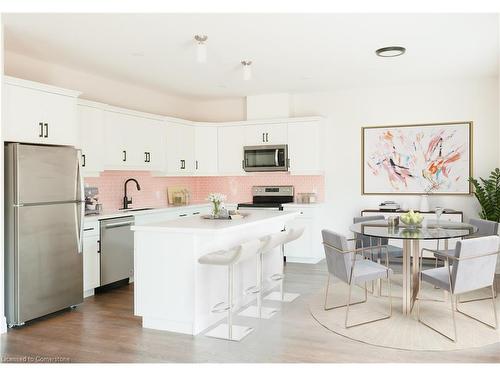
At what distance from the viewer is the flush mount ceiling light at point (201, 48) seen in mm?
4266

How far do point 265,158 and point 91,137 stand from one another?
2.77 m

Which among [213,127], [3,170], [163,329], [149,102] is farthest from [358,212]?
[3,170]

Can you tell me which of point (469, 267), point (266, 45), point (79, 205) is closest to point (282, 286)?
point (469, 267)

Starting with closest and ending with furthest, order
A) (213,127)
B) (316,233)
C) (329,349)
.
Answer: (329,349)
(316,233)
(213,127)

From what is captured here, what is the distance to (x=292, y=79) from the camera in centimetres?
632

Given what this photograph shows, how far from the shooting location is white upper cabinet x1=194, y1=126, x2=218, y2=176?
7.56 m

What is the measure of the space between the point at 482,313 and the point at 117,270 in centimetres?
390

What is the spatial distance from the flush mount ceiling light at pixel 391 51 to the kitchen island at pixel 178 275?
2337mm

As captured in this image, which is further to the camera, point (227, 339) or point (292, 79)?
point (292, 79)

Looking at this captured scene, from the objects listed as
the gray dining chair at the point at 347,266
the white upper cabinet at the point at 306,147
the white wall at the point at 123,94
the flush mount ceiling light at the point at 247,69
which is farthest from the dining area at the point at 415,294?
the white wall at the point at 123,94

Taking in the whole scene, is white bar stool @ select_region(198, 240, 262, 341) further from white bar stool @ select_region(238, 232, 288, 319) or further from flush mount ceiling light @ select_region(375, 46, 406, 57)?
flush mount ceiling light @ select_region(375, 46, 406, 57)

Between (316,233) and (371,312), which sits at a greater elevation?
(316,233)

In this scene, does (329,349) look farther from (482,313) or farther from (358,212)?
(358,212)

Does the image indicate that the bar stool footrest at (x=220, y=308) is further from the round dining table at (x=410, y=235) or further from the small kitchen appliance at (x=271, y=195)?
the small kitchen appliance at (x=271, y=195)
